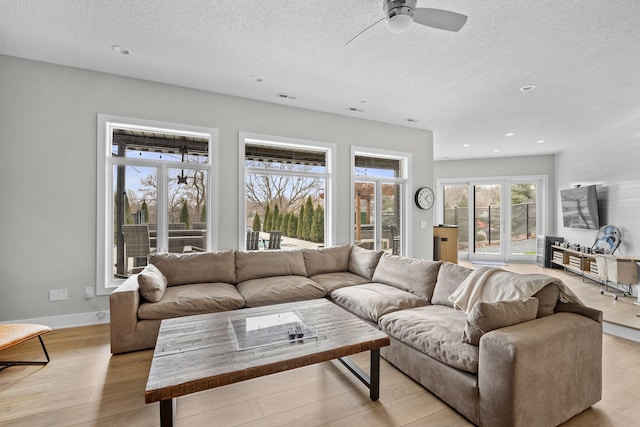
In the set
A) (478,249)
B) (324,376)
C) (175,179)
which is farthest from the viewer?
(478,249)

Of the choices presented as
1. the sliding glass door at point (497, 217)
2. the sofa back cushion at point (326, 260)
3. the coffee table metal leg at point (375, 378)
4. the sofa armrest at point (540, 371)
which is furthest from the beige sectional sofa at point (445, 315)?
the sliding glass door at point (497, 217)

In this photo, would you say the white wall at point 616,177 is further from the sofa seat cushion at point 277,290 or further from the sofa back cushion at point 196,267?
the sofa back cushion at point 196,267

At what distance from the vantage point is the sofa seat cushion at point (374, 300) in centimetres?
268

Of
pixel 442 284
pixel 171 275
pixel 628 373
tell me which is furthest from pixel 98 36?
pixel 628 373

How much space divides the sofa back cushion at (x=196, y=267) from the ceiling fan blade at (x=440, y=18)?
10.3 feet

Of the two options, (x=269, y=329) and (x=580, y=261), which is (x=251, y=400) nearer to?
(x=269, y=329)

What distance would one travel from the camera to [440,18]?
6.91ft

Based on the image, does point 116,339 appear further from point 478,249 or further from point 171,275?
point 478,249

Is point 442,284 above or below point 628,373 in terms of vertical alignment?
above

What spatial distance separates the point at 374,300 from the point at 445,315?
660 millimetres

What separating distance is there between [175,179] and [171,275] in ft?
4.42

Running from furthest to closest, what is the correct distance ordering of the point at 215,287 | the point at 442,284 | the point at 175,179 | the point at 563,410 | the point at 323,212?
the point at 323,212 < the point at 175,179 < the point at 215,287 < the point at 442,284 < the point at 563,410

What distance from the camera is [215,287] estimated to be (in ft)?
10.6

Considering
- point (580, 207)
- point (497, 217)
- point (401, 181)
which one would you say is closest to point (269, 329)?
point (401, 181)
